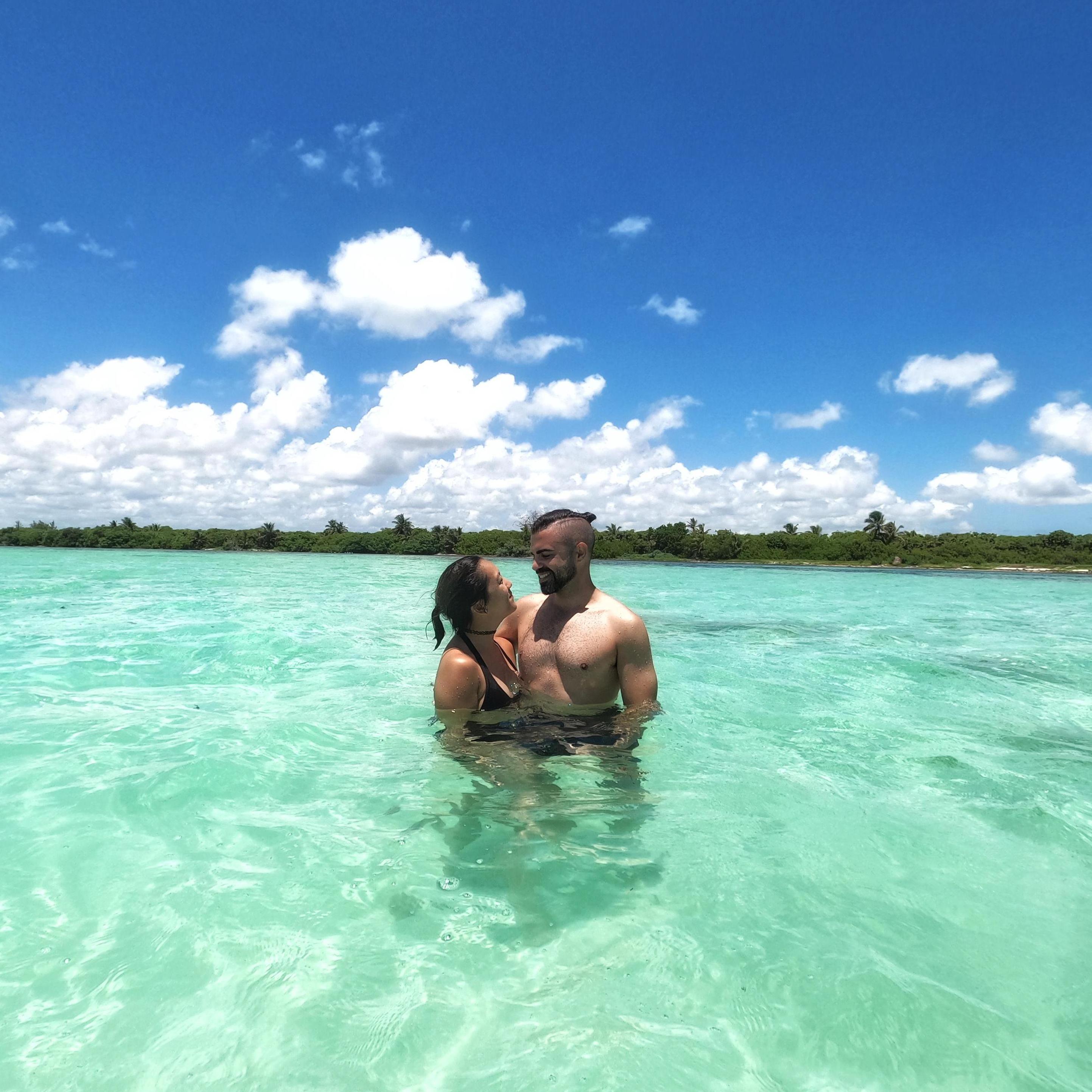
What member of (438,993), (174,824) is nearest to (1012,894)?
(438,993)

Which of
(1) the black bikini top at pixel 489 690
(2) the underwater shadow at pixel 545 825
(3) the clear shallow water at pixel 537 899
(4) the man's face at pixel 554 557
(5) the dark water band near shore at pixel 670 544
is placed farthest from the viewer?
(5) the dark water band near shore at pixel 670 544

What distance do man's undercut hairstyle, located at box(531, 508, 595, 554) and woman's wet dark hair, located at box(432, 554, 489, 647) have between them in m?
0.43

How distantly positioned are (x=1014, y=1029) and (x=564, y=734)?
2.38 meters

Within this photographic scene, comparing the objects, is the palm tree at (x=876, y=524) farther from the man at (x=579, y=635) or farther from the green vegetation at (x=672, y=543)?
the man at (x=579, y=635)

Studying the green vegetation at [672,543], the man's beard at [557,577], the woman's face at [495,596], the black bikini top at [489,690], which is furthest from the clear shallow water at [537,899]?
the green vegetation at [672,543]

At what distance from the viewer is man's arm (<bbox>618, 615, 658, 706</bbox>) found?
4090 mm

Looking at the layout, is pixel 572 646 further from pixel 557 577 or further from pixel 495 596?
pixel 495 596

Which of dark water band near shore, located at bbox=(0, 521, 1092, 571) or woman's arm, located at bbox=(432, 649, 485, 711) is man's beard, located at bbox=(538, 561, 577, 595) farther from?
dark water band near shore, located at bbox=(0, 521, 1092, 571)

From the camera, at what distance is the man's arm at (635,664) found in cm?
409

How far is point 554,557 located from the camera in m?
4.03

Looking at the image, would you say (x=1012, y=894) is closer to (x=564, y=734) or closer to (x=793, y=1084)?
(x=793, y=1084)

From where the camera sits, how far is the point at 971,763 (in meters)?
5.31

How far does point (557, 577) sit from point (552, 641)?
0.47 metres

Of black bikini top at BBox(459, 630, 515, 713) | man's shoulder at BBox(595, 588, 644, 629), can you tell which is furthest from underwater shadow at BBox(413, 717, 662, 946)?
man's shoulder at BBox(595, 588, 644, 629)
